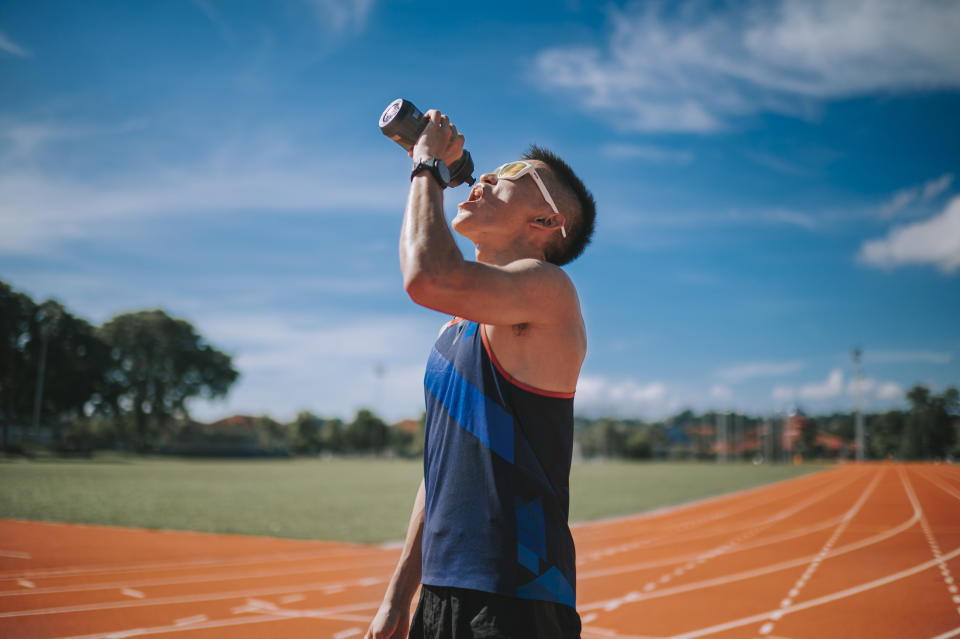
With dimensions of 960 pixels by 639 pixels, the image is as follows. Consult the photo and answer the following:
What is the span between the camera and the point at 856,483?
21609 mm

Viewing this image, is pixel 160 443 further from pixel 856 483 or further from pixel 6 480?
pixel 856 483

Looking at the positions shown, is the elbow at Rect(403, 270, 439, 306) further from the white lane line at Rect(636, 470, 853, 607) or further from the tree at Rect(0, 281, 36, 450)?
the tree at Rect(0, 281, 36, 450)

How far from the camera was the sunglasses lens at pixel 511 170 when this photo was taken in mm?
1965

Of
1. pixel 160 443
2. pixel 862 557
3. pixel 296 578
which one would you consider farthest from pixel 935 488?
pixel 160 443

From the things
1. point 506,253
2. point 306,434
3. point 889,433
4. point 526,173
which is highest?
point 526,173

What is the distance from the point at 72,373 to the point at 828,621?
56332mm

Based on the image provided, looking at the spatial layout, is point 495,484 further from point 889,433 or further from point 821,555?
point 821,555

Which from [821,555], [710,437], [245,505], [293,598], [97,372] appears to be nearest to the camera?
[293,598]

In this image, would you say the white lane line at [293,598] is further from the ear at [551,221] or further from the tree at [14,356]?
the tree at [14,356]

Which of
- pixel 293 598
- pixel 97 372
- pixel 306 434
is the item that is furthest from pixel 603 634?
pixel 306 434

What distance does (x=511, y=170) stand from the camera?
6.52ft

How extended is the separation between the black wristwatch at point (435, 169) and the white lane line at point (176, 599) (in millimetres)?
Result: 5652

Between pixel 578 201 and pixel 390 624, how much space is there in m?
1.41

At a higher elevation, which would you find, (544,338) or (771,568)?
(544,338)
